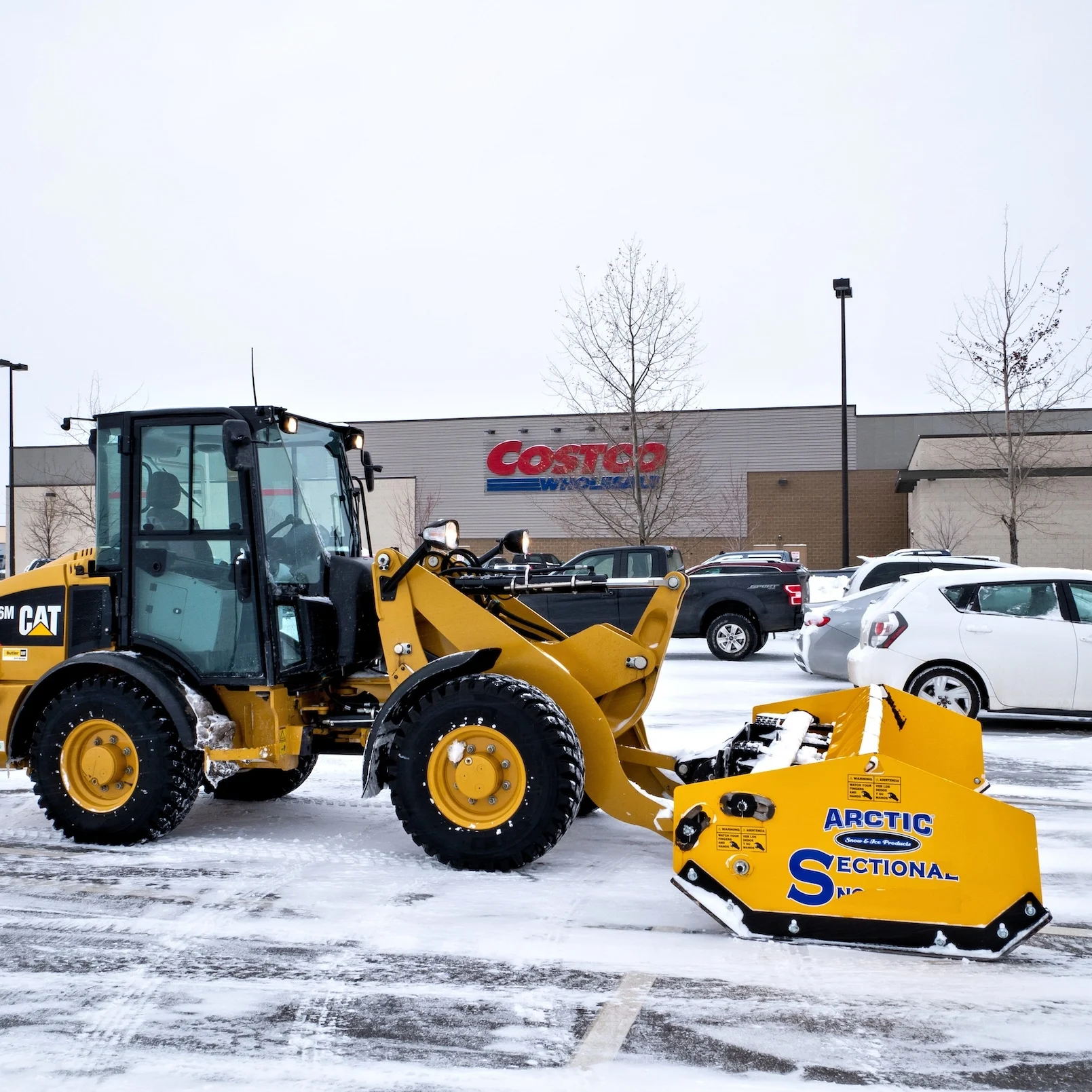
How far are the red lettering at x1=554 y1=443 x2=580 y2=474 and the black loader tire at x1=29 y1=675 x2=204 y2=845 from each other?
125ft

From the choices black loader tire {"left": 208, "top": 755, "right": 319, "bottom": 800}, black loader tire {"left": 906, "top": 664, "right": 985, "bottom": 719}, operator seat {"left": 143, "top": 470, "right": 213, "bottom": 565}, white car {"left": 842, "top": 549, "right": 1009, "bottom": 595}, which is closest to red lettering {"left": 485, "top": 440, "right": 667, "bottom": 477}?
white car {"left": 842, "top": 549, "right": 1009, "bottom": 595}

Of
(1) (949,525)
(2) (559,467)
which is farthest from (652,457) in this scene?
(1) (949,525)

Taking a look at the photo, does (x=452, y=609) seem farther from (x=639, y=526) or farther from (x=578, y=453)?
(x=578, y=453)

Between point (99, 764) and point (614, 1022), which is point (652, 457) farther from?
point (614, 1022)

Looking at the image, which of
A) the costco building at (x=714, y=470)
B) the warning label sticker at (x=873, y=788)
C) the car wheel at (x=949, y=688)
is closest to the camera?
the warning label sticker at (x=873, y=788)

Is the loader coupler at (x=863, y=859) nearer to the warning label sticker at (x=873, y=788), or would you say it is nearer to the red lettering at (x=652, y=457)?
the warning label sticker at (x=873, y=788)

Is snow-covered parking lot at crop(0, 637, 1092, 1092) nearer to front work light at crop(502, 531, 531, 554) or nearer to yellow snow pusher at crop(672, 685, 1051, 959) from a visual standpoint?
yellow snow pusher at crop(672, 685, 1051, 959)

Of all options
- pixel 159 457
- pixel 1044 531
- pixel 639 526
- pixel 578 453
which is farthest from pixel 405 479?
pixel 159 457

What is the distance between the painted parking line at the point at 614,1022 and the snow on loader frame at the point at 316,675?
3.78 feet

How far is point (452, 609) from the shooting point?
572cm

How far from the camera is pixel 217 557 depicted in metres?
5.86

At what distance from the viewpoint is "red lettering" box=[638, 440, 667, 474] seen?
35531 mm

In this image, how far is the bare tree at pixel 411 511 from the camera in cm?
4650

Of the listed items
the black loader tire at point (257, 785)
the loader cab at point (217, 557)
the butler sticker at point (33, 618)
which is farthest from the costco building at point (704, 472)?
the butler sticker at point (33, 618)
